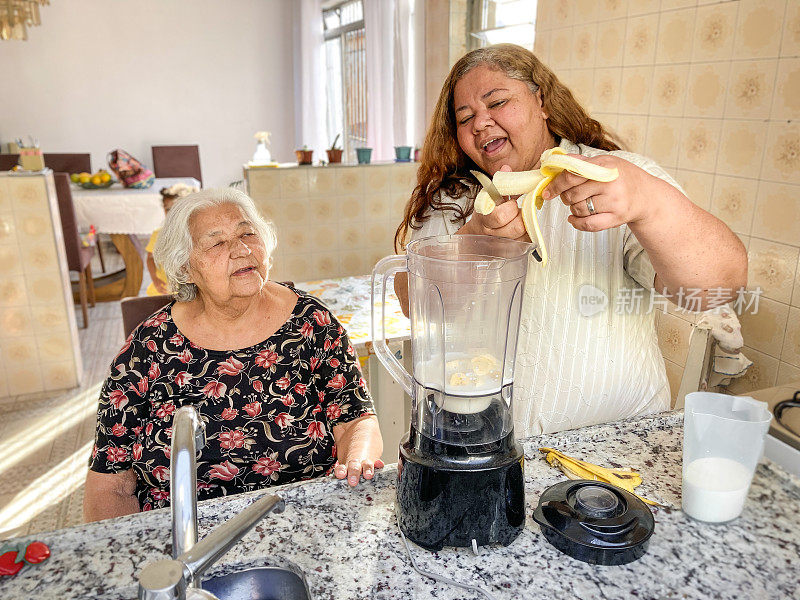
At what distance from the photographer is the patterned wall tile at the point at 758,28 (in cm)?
170

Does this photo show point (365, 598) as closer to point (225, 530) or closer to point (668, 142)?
point (225, 530)

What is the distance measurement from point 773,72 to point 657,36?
505 millimetres

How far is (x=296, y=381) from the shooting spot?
A: 1.40m

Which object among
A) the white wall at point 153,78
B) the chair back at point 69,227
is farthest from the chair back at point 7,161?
the chair back at point 69,227

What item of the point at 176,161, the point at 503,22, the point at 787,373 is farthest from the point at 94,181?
the point at 787,373

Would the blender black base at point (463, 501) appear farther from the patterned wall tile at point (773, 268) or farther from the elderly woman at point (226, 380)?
the patterned wall tile at point (773, 268)

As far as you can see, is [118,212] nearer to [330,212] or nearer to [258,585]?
[330,212]

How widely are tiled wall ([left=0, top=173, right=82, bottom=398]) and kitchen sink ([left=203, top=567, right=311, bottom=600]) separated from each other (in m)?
2.74

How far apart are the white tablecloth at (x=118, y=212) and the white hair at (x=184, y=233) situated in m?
3.04

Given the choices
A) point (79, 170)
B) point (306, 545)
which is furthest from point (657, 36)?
point (79, 170)

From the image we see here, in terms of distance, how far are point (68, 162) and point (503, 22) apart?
3963 millimetres

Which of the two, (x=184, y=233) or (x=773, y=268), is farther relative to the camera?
(x=773, y=268)

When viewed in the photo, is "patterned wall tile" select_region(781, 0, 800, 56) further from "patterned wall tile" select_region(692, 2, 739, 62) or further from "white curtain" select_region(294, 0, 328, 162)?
"white curtain" select_region(294, 0, 328, 162)

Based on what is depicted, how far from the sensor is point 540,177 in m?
0.82
